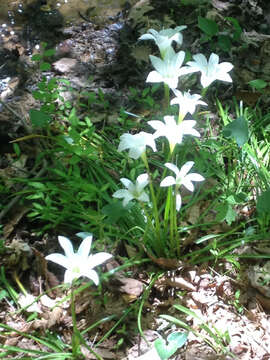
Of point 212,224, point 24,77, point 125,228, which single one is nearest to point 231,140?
point 212,224

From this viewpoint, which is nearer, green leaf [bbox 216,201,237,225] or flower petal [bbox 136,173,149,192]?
flower petal [bbox 136,173,149,192]

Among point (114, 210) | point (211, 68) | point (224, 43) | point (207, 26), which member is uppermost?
point (211, 68)

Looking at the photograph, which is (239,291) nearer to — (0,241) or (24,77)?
(0,241)

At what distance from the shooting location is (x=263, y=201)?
64.6 inches

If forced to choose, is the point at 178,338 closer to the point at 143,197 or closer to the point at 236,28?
the point at 143,197

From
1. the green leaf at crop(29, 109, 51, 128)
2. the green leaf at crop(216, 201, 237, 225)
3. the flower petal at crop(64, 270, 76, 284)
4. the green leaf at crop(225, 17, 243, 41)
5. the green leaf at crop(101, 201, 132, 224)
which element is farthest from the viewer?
the green leaf at crop(225, 17, 243, 41)

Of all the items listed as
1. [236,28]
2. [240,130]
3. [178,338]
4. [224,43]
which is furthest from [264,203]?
[236,28]

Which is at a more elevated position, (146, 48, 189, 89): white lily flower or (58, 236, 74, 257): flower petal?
(146, 48, 189, 89): white lily flower

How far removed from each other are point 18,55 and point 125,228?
1626mm

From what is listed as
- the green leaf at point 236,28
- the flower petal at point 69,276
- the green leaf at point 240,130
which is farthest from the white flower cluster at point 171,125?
the green leaf at point 236,28

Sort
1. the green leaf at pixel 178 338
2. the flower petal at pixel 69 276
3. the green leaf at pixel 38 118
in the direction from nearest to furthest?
the flower petal at pixel 69 276, the green leaf at pixel 178 338, the green leaf at pixel 38 118

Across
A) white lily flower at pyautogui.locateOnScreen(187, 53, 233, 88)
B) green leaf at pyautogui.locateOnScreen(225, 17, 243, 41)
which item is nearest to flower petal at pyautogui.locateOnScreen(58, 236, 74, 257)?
white lily flower at pyautogui.locateOnScreen(187, 53, 233, 88)

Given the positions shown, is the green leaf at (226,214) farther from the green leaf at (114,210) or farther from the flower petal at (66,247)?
the flower petal at (66,247)

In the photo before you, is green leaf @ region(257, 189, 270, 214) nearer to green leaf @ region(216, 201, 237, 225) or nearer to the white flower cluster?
green leaf @ region(216, 201, 237, 225)
